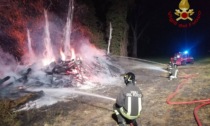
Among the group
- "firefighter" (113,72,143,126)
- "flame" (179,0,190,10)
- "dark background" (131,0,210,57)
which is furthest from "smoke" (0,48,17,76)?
"flame" (179,0,190,10)

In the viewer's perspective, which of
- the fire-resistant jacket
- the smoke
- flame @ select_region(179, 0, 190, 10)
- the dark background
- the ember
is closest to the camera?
the fire-resistant jacket

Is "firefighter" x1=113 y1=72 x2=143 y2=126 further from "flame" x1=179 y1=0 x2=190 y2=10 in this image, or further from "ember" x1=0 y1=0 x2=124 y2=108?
"flame" x1=179 y1=0 x2=190 y2=10

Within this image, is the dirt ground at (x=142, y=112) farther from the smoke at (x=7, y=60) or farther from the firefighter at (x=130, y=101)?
the smoke at (x=7, y=60)

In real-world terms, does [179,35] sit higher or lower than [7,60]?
higher

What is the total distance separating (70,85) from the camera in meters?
14.0

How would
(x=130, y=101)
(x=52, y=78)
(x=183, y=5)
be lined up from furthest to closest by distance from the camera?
(x=183, y=5)
(x=52, y=78)
(x=130, y=101)

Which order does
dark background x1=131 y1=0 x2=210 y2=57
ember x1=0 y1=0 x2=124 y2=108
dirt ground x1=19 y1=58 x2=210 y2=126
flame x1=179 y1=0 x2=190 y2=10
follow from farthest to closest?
dark background x1=131 y1=0 x2=210 y2=57
flame x1=179 y1=0 x2=190 y2=10
ember x1=0 y1=0 x2=124 y2=108
dirt ground x1=19 y1=58 x2=210 y2=126

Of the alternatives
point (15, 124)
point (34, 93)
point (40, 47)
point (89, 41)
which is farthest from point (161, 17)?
point (15, 124)

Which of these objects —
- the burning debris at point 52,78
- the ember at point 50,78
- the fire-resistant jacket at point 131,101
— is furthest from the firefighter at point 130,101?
the burning debris at point 52,78

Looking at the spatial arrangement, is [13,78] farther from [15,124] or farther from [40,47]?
[40,47]

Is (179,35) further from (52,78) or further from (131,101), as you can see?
(131,101)

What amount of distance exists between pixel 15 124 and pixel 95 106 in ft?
11.1

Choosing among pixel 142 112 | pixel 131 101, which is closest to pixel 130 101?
pixel 131 101

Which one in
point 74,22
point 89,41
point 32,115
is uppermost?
point 74,22
